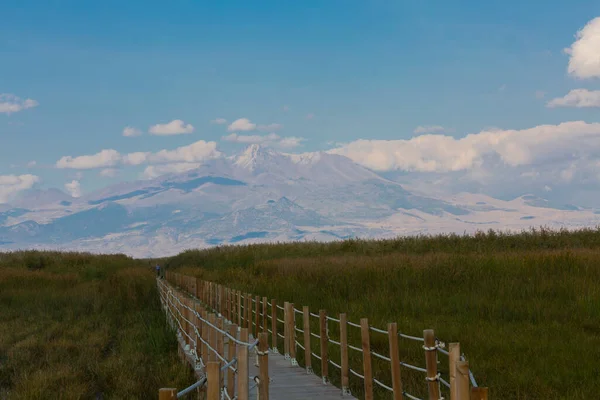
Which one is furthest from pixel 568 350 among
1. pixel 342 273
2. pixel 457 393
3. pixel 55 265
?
pixel 55 265

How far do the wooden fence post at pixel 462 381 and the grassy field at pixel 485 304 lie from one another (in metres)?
4.63

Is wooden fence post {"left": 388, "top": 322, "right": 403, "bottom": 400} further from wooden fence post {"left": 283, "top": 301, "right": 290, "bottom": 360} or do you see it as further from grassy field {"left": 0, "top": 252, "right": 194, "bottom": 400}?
grassy field {"left": 0, "top": 252, "right": 194, "bottom": 400}

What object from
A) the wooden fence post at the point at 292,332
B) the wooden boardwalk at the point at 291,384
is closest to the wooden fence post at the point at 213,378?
the wooden boardwalk at the point at 291,384

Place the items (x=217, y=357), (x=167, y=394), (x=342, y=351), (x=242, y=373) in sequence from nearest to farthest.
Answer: (x=167, y=394) < (x=242, y=373) < (x=342, y=351) < (x=217, y=357)

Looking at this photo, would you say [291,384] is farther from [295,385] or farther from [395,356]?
[395,356]

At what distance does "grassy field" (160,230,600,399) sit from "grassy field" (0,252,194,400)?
359 cm

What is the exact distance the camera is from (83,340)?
57.4 feet

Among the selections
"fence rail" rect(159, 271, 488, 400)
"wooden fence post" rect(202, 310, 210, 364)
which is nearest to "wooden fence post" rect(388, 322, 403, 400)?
"fence rail" rect(159, 271, 488, 400)

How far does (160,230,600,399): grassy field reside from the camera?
10430 mm

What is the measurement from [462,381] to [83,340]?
14.6 m

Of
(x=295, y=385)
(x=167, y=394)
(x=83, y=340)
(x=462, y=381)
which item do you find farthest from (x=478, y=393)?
(x=83, y=340)

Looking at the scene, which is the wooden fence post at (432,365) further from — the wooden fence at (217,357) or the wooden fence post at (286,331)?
the wooden fence post at (286,331)

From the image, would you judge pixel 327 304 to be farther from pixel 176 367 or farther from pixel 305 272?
pixel 176 367

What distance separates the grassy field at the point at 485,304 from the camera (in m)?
10.4
